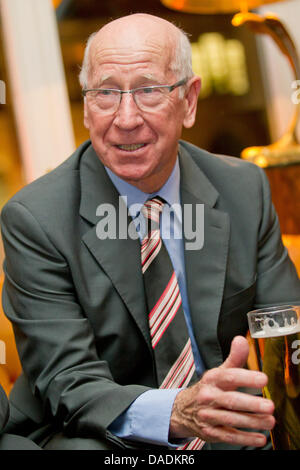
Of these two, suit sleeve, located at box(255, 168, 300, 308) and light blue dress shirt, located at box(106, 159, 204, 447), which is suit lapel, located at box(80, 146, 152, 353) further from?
suit sleeve, located at box(255, 168, 300, 308)

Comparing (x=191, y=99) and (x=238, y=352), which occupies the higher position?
(x=191, y=99)

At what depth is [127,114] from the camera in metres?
1.34

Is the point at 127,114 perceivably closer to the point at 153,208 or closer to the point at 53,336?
the point at 153,208

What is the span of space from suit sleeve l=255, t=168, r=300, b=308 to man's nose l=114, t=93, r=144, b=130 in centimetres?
43

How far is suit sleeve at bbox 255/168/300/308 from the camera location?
153 cm

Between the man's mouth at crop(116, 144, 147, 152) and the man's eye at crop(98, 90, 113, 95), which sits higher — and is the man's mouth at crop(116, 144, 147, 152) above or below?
below

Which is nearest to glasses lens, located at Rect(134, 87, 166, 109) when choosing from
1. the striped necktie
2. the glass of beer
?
the striped necktie

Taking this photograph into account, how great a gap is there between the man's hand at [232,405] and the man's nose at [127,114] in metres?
0.56

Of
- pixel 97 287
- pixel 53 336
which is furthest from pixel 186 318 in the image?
pixel 53 336

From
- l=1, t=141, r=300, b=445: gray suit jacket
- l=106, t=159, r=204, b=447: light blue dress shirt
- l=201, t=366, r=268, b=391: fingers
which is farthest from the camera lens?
l=1, t=141, r=300, b=445: gray suit jacket

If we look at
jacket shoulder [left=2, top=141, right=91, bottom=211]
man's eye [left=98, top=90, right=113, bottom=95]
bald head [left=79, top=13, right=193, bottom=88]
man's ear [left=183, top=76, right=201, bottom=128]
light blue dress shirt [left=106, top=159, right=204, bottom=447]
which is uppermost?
bald head [left=79, top=13, right=193, bottom=88]

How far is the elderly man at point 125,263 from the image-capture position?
125 cm

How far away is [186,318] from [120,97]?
0.50 m

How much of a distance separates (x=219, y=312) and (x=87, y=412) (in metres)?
0.41
